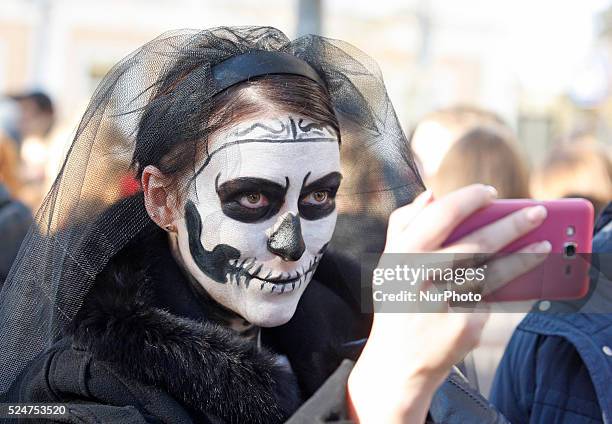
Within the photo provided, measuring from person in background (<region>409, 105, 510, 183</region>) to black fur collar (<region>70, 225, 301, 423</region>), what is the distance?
1780 millimetres

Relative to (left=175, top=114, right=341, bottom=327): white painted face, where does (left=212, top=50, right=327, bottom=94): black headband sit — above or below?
above

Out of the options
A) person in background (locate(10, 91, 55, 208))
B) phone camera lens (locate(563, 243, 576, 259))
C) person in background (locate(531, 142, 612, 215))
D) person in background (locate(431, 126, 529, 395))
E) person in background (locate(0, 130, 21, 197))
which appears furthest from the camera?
person in background (locate(10, 91, 55, 208))

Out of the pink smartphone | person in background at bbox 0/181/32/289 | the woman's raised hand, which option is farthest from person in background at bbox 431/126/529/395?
the woman's raised hand

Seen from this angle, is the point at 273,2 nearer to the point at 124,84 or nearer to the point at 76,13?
the point at 76,13

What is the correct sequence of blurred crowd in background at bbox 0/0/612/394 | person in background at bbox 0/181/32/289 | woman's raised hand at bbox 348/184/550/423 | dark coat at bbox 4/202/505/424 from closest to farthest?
woman's raised hand at bbox 348/184/550/423 → dark coat at bbox 4/202/505/424 → person in background at bbox 0/181/32/289 → blurred crowd in background at bbox 0/0/612/394

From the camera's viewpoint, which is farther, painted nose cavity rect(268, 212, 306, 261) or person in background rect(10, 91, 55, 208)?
person in background rect(10, 91, 55, 208)

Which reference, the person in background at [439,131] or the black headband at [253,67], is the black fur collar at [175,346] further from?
the person in background at [439,131]

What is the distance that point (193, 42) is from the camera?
169cm

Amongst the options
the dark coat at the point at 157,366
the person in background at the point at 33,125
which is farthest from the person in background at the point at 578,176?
the person in background at the point at 33,125

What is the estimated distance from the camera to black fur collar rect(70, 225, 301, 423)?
5.09ft

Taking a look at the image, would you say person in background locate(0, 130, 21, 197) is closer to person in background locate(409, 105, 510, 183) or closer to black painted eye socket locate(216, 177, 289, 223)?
person in background locate(409, 105, 510, 183)

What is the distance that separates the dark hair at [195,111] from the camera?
160cm

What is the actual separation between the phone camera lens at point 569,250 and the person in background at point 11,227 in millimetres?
2136

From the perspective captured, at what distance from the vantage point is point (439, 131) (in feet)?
11.7
